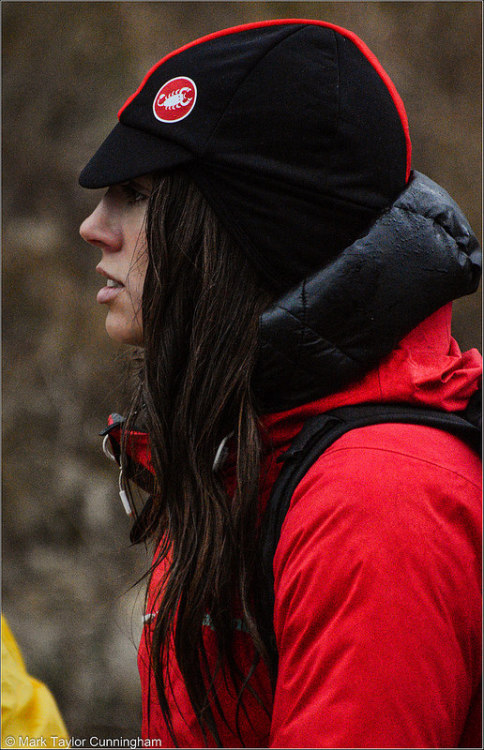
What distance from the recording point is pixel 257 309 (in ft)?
4.28

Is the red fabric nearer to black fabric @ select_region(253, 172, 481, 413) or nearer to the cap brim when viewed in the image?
black fabric @ select_region(253, 172, 481, 413)

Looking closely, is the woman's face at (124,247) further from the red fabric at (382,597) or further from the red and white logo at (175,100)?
the red fabric at (382,597)

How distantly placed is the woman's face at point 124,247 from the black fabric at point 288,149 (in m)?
0.10

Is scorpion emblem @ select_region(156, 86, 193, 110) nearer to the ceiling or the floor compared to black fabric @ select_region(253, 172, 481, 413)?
nearer to the ceiling

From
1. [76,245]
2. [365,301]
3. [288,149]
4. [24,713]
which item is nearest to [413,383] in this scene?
[365,301]

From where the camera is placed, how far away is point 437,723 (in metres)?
0.95

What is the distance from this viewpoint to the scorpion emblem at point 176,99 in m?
1.30

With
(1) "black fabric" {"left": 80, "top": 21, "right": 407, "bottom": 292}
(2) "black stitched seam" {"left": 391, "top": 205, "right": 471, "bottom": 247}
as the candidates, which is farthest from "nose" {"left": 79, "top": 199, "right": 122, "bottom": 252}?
(2) "black stitched seam" {"left": 391, "top": 205, "right": 471, "bottom": 247}

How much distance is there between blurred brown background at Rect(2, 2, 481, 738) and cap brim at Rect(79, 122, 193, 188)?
10.8 feet

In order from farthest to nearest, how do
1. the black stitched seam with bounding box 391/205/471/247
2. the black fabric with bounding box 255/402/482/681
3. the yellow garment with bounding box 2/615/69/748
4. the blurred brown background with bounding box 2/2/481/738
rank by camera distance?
the blurred brown background with bounding box 2/2/481/738 → the yellow garment with bounding box 2/615/69/748 → the black stitched seam with bounding box 391/205/471/247 → the black fabric with bounding box 255/402/482/681

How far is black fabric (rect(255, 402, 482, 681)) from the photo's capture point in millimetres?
1126

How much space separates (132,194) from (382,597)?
867mm

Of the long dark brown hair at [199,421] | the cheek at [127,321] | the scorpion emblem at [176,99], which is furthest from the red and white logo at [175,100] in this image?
the cheek at [127,321]

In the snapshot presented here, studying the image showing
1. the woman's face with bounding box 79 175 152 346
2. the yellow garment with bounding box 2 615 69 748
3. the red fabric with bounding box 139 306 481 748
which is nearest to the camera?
the red fabric with bounding box 139 306 481 748
